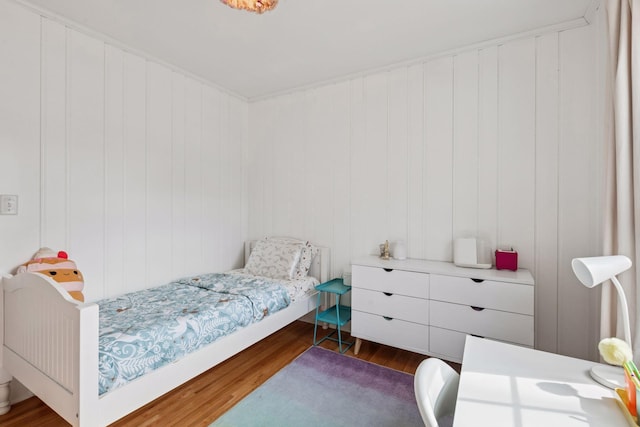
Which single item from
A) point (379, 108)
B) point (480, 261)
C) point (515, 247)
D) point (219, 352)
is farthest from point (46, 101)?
point (515, 247)

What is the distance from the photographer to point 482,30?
2314 mm

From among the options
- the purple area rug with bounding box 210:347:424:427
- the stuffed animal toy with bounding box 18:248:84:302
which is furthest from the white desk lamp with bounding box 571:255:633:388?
the stuffed animal toy with bounding box 18:248:84:302

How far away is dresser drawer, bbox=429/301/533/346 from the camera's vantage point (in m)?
1.99

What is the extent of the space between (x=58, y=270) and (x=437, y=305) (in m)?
2.52

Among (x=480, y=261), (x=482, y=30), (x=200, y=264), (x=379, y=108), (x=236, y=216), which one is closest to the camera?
(x=482, y=30)

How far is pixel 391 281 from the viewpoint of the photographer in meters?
2.45

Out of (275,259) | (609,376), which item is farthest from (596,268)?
(275,259)

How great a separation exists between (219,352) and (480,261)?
209 cm

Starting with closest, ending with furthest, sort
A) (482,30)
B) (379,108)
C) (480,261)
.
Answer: (482,30) → (480,261) → (379,108)

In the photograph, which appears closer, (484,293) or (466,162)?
(484,293)

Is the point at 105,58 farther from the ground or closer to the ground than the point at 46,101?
farther from the ground

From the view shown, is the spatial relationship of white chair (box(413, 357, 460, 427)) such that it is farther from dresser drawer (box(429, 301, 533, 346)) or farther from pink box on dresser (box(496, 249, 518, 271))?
pink box on dresser (box(496, 249, 518, 271))

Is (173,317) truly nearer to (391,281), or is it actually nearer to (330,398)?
(330,398)

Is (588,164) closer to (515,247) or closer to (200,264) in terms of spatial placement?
(515,247)
